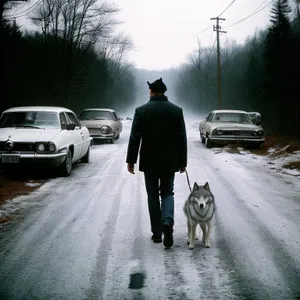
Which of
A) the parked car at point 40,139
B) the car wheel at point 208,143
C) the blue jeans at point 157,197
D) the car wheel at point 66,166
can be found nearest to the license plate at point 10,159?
the parked car at point 40,139

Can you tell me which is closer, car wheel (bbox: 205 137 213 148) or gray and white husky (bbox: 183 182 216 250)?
gray and white husky (bbox: 183 182 216 250)

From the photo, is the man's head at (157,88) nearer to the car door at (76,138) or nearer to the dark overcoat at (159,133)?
the dark overcoat at (159,133)

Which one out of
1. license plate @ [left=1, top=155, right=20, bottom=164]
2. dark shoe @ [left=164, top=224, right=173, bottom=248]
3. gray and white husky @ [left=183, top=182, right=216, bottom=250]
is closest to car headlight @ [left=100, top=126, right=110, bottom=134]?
license plate @ [left=1, top=155, right=20, bottom=164]

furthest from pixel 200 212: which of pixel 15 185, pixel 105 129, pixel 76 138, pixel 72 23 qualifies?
pixel 72 23

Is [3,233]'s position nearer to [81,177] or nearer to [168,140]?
[168,140]

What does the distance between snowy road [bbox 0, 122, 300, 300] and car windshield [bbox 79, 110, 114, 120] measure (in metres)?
11.4

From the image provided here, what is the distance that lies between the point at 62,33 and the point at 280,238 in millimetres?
26859

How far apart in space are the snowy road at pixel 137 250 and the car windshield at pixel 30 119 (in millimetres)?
2284

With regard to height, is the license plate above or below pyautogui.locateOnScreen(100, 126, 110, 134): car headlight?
below

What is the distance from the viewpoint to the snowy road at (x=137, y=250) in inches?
136

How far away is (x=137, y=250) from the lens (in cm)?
451

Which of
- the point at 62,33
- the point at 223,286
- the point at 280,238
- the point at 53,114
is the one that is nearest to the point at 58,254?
the point at 223,286

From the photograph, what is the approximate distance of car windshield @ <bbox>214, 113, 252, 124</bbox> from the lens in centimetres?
1730

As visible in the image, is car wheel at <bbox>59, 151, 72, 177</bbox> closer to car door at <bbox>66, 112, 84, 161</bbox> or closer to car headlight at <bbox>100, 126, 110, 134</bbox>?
car door at <bbox>66, 112, 84, 161</bbox>
